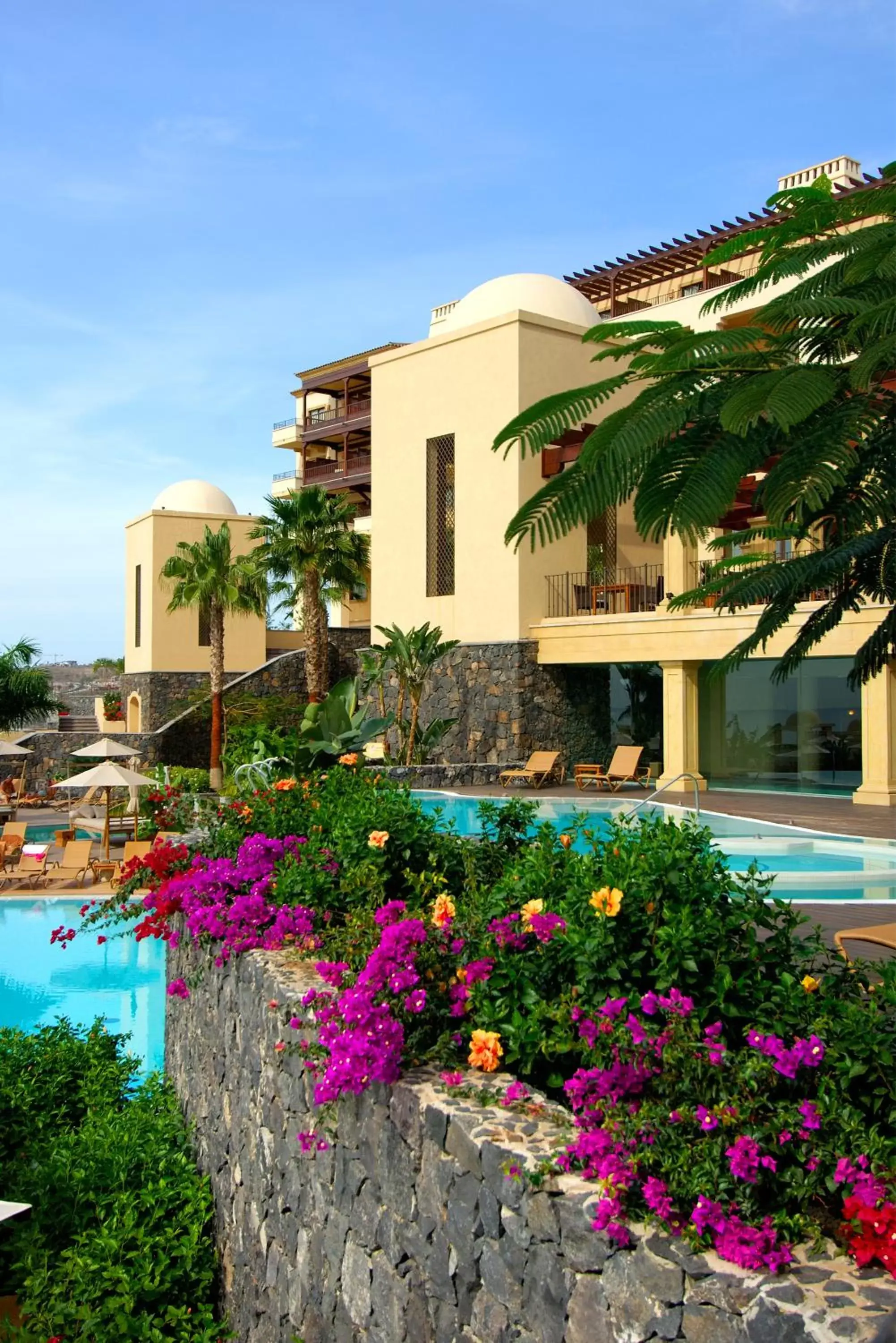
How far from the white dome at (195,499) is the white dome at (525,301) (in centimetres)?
1477

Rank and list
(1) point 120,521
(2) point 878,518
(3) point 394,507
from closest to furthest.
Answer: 1. (2) point 878,518
2. (3) point 394,507
3. (1) point 120,521

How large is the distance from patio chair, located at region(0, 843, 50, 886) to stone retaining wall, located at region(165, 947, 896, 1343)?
10.0 meters

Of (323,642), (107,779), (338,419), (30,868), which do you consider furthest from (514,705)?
(338,419)

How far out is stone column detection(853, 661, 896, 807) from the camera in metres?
18.2

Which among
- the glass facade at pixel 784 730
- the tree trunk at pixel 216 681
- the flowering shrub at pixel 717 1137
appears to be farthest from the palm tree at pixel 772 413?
the tree trunk at pixel 216 681

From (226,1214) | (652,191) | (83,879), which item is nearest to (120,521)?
(83,879)

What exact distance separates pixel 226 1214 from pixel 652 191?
12096 millimetres

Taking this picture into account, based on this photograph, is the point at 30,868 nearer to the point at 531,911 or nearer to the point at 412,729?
the point at 412,729

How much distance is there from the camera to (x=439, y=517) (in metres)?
25.8

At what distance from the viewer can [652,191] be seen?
13.5 meters

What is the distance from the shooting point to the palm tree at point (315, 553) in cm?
2725

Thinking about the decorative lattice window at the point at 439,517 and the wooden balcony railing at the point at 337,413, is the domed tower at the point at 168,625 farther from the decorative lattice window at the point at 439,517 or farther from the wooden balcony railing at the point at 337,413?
the decorative lattice window at the point at 439,517

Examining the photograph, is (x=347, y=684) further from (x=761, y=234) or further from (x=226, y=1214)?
(x=761, y=234)

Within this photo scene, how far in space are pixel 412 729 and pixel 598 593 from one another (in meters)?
4.96
